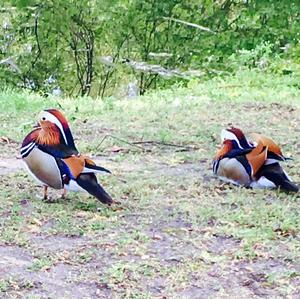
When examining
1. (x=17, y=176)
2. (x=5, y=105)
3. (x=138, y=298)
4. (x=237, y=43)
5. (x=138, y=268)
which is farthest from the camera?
(x=237, y=43)

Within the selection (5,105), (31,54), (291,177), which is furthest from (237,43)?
(291,177)

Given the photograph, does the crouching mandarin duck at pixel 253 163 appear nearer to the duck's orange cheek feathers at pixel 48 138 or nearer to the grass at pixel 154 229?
the grass at pixel 154 229

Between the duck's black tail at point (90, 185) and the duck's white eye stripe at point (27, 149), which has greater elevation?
the duck's white eye stripe at point (27, 149)

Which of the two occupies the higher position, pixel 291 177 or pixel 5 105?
pixel 291 177

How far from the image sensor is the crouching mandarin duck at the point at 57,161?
11.7ft

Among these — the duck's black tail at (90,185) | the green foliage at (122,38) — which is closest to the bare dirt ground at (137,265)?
the duck's black tail at (90,185)

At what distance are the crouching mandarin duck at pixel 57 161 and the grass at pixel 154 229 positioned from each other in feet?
0.45

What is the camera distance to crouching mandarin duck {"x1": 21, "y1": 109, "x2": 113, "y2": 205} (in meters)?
3.56

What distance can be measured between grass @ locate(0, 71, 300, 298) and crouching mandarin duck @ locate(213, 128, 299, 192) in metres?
0.06

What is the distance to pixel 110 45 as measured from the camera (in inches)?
475

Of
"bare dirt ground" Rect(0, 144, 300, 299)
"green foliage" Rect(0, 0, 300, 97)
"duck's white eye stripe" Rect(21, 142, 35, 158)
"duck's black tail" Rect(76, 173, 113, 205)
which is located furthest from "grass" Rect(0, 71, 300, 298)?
"green foliage" Rect(0, 0, 300, 97)

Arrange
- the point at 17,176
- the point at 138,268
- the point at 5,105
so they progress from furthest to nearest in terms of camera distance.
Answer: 1. the point at 5,105
2. the point at 17,176
3. the point at 138,268

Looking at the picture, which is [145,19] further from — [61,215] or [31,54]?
[61,215]

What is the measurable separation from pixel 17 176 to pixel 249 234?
1.55m
